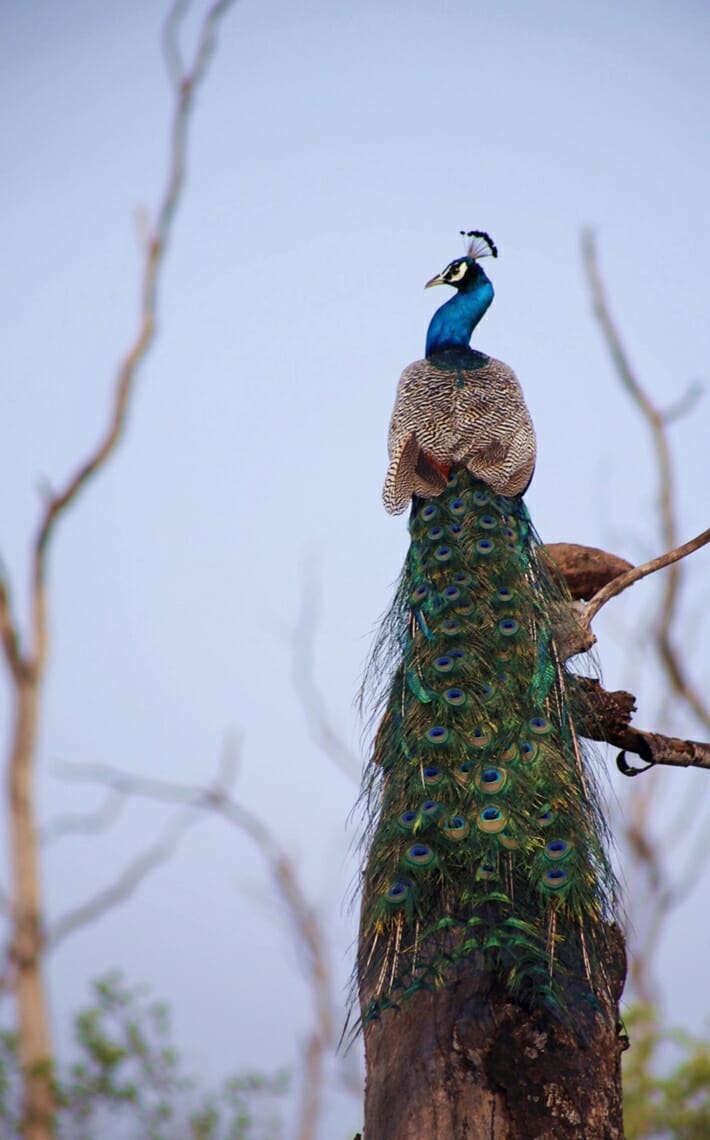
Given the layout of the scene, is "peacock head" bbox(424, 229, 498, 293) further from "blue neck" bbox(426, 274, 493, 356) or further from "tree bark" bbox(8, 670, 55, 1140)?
"tree bark" bbox(8, 670, 55, 1140)

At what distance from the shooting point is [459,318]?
8.32 metres

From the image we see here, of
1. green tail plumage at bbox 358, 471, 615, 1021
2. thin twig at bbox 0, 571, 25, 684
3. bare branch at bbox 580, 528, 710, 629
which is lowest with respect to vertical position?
green tail plumage at bbox 358, 471, 615, 1021

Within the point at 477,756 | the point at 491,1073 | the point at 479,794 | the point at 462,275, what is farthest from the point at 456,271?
the point at 491,1073

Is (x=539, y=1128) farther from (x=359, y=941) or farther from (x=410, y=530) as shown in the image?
(x=410, y=530)

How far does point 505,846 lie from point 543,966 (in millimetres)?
472

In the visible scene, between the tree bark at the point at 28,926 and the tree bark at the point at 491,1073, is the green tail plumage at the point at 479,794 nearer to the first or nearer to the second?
the tree bark at the point at 491,1073

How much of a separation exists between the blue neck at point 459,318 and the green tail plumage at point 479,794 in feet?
7.97

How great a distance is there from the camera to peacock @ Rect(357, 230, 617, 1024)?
13.9 feet

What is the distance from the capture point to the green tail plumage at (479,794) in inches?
166

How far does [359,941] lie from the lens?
450 centimetres

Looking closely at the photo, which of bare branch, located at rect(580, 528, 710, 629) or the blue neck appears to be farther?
the blue neck

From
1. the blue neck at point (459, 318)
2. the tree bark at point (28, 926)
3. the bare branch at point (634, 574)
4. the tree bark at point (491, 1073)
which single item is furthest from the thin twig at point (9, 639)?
the tree bark at point (491, 1073)

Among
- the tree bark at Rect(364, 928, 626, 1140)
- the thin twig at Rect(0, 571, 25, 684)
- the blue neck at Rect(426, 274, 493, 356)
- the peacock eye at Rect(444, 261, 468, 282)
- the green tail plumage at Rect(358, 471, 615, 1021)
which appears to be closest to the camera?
the tree bark at Rect(364, 928, 626, 1140)

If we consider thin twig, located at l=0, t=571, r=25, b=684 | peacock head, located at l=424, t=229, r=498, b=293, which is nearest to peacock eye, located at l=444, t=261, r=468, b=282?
peacock head, located at l=424, t=229, r=498, b=293
